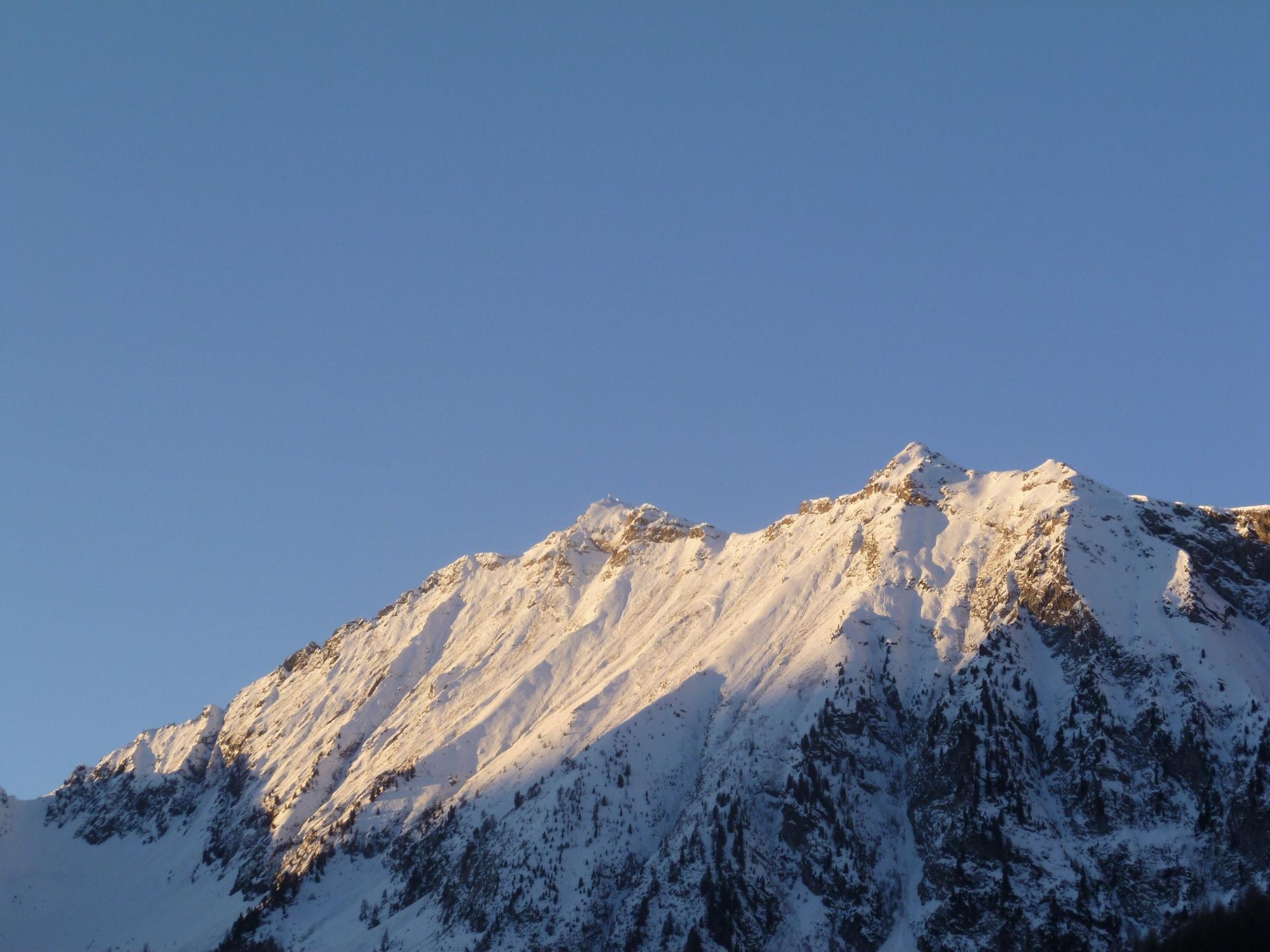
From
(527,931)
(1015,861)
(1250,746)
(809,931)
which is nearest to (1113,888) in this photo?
(1015,861)

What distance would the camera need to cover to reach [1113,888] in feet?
566

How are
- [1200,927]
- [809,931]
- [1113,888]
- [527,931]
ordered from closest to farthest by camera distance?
[1200,927] < [1113,888] < [809,931] < [527,931]

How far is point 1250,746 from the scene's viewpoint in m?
178

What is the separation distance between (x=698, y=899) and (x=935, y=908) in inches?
1262

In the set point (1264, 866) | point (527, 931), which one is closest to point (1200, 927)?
point (1264, 866)

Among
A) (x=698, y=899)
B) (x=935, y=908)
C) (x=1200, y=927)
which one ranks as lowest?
(x=1200, y=927)

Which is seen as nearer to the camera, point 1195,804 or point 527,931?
point 1195,804

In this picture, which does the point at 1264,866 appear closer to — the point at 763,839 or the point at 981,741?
the point at 981,741

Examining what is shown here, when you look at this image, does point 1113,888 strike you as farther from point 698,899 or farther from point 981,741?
point 698,899

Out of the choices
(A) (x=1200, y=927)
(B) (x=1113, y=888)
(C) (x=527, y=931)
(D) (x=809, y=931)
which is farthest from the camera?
(C) (x=527, y=931)

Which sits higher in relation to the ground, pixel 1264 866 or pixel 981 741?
pixel 981 741

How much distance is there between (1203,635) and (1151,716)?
1902cm

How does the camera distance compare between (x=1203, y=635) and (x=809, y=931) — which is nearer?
(x=809, y=931)

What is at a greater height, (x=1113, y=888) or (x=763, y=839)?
(x=763, y=839)
